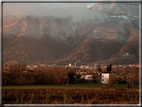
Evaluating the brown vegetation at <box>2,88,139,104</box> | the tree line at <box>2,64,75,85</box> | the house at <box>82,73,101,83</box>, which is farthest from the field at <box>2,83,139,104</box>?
the house at <box>82,73,101,83</box>

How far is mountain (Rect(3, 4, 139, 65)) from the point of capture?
127 ft

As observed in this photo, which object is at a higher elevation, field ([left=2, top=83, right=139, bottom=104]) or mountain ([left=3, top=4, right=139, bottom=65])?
mountain ([left=3, top=4, right=139, bottom=65])

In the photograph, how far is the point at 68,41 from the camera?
52.4 metres

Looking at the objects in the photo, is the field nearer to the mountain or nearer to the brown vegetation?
the brown vegetation

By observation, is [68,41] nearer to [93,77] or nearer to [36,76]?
[93,77]

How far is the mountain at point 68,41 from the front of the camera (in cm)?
3859

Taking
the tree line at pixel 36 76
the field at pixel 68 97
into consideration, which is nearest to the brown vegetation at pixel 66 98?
the field at pixel 68 97

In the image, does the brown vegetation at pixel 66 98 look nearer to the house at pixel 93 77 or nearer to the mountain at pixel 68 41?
the house at pixel 93 77

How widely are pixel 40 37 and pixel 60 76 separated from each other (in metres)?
32.2

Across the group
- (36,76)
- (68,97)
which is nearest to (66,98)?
(68,97)

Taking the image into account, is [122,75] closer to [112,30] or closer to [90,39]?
[90,39]

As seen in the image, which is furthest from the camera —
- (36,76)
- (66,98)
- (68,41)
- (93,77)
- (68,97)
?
(68,41)

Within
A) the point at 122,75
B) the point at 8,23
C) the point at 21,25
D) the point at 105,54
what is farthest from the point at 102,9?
the point at 122,75

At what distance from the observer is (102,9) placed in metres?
59.8
